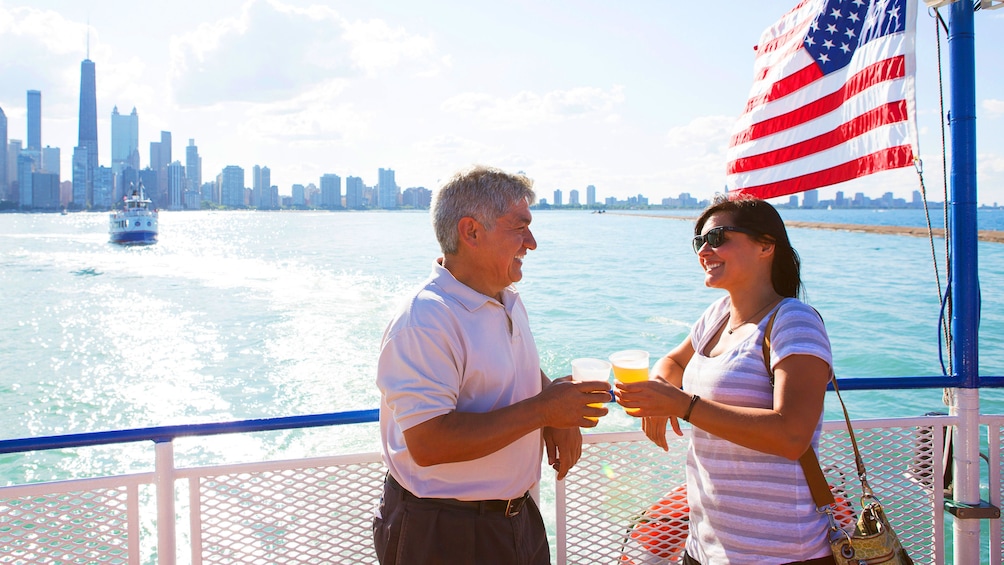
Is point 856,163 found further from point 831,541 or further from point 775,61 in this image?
point 831,541

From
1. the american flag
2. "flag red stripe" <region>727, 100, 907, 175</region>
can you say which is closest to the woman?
the american flag

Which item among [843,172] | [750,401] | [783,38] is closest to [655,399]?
[750,401]

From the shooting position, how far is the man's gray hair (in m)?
1.85

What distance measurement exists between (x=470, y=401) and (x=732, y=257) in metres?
0.84

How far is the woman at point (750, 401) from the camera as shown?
1.72m

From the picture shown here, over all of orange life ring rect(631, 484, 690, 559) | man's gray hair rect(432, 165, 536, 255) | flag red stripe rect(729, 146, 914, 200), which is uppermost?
flag red stripe rect(729, 146, 914, 200)

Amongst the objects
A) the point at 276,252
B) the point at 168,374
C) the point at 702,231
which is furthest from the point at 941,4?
the point at 276,252

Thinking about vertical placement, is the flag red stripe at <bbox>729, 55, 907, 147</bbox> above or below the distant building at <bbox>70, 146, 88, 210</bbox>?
below

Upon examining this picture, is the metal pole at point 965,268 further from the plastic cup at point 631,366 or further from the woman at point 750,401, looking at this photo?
the plastic cup at point 631,366

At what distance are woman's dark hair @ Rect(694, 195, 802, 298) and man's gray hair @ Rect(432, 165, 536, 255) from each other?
62cm

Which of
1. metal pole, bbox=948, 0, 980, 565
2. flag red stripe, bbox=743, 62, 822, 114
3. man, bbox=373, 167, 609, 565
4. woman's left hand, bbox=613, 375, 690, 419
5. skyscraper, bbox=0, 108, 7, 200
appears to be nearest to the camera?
man, bbox=373, 167, 609, 565

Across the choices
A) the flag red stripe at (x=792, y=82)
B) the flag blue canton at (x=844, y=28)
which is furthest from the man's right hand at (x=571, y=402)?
the flag red stripe at (x=792, y=82)

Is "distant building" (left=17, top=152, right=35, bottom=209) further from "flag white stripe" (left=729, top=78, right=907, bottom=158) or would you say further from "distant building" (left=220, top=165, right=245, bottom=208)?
"flag white stripe" (left=729, top=78, right=907, bottom=158)

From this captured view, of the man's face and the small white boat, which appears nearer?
the man's face
